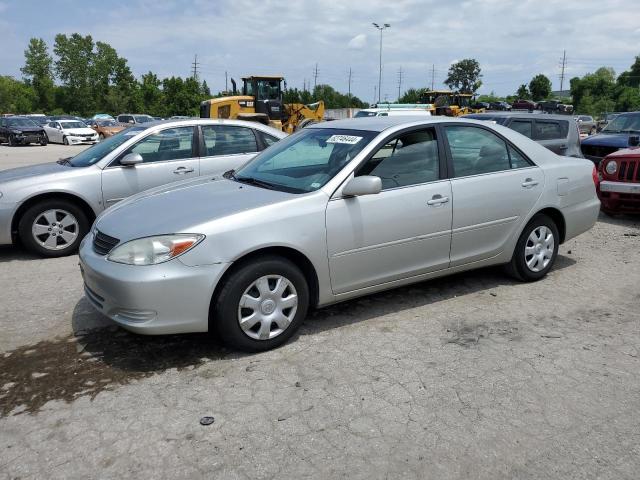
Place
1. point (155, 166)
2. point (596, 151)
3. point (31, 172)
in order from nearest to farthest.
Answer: point (31, 172)
point (155, 166)
point (596, 151)

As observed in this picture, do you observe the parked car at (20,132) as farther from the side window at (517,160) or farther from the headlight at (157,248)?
the side window at (517,160)

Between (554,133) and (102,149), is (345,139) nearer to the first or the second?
(102,149)

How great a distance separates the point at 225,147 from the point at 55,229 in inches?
90.6

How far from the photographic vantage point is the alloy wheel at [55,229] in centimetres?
631

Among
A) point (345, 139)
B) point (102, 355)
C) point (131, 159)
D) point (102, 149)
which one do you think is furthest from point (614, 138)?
point (102, 355)

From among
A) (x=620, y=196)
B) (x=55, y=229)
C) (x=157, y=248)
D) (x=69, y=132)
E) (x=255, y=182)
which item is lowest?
(x=55, y=229)

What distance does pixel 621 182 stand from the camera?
8.37 m

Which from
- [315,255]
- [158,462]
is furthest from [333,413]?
[315,255]

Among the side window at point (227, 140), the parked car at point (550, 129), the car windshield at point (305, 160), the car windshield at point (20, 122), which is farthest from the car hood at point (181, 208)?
the car windshield at point (20, 122)

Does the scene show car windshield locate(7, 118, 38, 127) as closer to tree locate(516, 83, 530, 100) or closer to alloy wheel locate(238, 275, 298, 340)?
alloy wheel locate(238, 275, 298, 340)

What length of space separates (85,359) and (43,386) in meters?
0.38

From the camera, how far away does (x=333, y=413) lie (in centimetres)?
311

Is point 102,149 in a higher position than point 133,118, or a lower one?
lower

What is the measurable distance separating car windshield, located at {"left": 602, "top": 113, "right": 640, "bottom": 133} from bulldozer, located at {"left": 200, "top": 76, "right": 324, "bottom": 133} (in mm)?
12829
